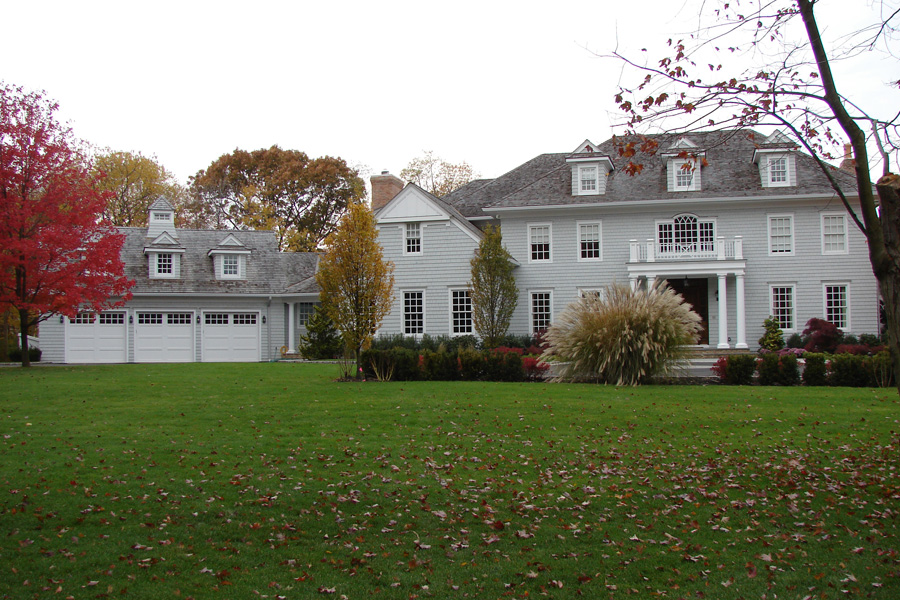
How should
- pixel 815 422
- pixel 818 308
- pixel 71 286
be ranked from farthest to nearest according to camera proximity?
pixel 818 308
pixel 71 286
pixel 815 422

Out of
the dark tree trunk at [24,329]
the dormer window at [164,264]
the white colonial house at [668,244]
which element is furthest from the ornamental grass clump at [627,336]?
the dormer window at [164,264]

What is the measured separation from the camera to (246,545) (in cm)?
541

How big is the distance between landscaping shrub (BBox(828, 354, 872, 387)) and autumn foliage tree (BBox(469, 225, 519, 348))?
10.8 m

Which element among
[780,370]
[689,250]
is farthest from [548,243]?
[780,370]

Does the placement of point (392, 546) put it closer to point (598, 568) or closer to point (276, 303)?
point (598, 568)

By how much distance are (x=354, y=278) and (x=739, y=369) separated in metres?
9.40

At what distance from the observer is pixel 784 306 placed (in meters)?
25.2

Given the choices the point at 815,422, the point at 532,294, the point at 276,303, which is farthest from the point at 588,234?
the point at 815,422

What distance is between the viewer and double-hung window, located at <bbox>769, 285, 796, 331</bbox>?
25109 millimetres

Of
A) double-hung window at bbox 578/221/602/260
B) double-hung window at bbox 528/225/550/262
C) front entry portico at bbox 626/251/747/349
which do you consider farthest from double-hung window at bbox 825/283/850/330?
double-hung window at bbox 528/225/550/262

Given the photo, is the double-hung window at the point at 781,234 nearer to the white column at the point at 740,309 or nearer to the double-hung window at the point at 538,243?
the white column at the point at 740,309

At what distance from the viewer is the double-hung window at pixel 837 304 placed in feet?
81.6

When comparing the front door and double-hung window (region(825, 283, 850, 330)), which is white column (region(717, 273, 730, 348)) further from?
double-hung window (region(825, 283, 850, 330))

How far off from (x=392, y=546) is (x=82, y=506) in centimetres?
289
